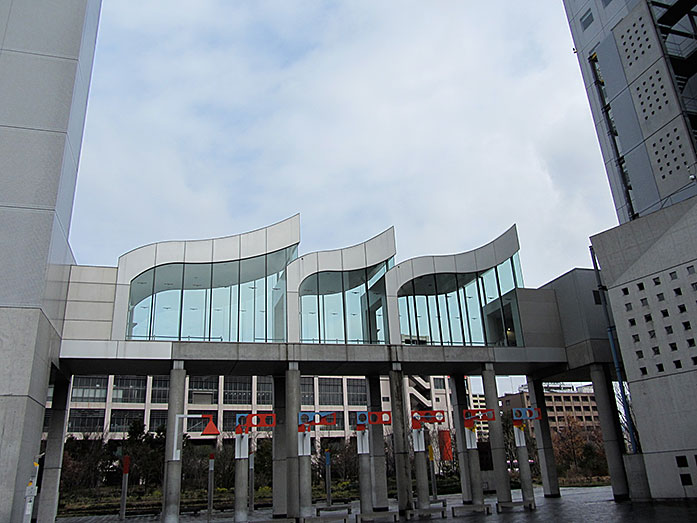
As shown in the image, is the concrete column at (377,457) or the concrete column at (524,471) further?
the concrete column at (377,457)

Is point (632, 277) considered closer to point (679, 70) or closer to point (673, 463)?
point (673, 463)

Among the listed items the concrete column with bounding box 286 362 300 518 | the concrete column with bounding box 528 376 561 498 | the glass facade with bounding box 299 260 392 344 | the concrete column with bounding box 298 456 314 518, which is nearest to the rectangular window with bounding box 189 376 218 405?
the concrete column with bounding box 528 376 561 498

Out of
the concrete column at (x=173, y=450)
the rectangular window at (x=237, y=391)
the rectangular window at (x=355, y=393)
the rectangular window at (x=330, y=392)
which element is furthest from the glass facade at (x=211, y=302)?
the rectangular window at (x=355, y=393)

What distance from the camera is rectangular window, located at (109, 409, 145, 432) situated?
76688mm

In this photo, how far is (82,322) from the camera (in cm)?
2327

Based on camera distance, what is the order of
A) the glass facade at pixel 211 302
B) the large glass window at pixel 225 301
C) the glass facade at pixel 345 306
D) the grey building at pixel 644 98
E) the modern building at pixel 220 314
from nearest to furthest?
the modern building at pixel 220 314, the glass facade at pixel 211 302, the large glass window at pixel 225 301, the grey building at pixel 644 98, the glass facade at pixel 345 306

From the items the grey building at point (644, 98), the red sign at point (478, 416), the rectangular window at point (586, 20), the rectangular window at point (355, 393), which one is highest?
the rectangular window at point (586, 20)

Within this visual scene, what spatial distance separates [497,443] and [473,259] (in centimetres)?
940

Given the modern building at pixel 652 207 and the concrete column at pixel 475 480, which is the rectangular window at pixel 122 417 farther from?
the modern building at pixel 652 207

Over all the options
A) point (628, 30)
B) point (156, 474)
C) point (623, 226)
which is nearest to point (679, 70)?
point (628, 30)

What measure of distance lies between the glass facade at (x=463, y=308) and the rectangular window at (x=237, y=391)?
5892 cm

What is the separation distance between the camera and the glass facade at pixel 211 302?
24.7 m

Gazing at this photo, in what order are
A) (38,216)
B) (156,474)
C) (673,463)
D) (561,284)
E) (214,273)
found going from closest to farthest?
1. (38,216)
2. (673,463)
3. (214,273)
4. (561,284)
5. (156,474)

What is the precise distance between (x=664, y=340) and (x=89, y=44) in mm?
26555
